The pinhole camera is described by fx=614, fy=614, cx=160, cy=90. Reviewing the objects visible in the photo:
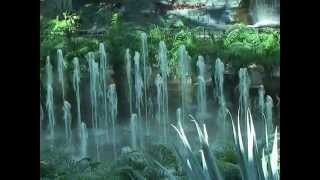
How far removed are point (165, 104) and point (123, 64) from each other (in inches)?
10.0

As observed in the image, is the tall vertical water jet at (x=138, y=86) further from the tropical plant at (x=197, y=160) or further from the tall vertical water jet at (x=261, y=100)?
the tall vertical water jet at (x=261, y=100)

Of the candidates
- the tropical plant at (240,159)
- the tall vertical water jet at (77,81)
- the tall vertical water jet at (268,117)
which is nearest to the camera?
the tropical plant at (240,159)

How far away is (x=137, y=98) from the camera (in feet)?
8.70

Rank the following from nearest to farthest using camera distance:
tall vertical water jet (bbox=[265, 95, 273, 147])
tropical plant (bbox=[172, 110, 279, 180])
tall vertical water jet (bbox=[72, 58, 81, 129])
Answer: tropical plant (bbox=[172, 110, 279, 180]) → tall vertical water jet (bbox=[265, 95, 273, 147]) → tall vertical water jet (bbox=[72, 58, 81, 129])

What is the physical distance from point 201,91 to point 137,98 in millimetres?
278

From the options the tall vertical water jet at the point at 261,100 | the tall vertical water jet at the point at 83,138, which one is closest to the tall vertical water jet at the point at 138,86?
the tall vertical water jet at the point at 83,138

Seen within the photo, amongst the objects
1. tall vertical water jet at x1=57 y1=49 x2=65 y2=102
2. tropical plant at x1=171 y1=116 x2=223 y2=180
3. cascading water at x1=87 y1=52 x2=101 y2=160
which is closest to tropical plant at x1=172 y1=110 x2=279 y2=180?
tropical plant at x1=171 y1=116 x2=223 y2=180

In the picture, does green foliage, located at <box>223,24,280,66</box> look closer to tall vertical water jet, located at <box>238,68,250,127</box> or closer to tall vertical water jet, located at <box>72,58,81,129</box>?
tall vertical water jet, located at <box>238,68,250,127</box>

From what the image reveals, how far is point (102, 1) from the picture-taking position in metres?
2.67

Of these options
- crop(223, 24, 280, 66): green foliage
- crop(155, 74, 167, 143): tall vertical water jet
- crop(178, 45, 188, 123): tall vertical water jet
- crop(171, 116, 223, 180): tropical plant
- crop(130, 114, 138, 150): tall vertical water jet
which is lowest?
crop(171, 116, 223, 180): tropical plant

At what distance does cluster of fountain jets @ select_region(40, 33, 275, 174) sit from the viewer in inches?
103

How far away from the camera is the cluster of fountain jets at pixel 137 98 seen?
261 centimetres
